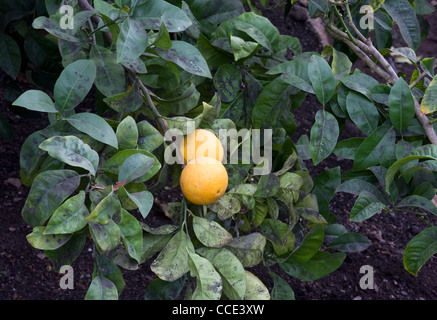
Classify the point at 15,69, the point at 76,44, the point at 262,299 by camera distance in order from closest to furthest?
the point at 262,299 → the point at 76,44 → the point at 15,69

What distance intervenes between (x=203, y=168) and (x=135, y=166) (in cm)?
14

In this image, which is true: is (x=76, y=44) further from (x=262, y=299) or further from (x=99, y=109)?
(x=262, y=299)

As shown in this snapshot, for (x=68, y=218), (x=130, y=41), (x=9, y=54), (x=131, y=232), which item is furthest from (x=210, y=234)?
(x=9, y=54)

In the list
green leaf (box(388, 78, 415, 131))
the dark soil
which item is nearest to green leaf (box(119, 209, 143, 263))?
green leaf (box(388, 78, 415, 131))

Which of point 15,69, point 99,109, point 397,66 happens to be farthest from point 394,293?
point 397,66

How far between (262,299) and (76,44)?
68cm

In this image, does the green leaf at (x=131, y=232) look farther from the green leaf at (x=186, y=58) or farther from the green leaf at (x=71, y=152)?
the green leaf at (x=186, y=58)

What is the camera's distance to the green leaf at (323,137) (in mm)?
1031

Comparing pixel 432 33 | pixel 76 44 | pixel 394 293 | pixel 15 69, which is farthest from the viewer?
pixel 432 33

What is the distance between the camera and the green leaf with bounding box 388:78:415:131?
3.39 ft

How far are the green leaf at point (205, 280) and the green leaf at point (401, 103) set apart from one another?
20.3 inches

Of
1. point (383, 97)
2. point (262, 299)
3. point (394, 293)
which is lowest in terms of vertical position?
point (394, 293)

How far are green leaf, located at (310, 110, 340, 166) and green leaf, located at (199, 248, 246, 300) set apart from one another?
276 mm

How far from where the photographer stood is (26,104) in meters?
0.86
